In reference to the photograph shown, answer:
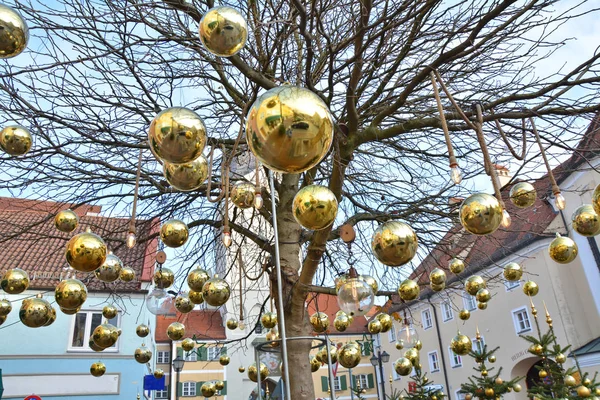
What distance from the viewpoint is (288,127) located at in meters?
1.85

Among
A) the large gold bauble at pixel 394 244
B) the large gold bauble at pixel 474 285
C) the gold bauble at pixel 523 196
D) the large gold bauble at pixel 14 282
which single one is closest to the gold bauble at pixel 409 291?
the large gold bauble at pixel 474 285

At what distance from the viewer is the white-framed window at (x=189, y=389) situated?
28750 millimetres

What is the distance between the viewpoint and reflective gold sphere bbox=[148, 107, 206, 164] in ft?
7.89

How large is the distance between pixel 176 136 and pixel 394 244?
1546 mm

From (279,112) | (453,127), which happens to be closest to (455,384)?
(453,127)

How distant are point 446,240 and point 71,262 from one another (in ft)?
17.3

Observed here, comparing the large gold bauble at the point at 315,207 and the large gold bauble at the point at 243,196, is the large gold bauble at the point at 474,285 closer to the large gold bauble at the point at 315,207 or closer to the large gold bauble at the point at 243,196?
the large gold bauble at the point at 243,196

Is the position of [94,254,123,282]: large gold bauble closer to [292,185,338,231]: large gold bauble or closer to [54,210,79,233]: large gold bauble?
[54,210,79,233]: large gold bauble

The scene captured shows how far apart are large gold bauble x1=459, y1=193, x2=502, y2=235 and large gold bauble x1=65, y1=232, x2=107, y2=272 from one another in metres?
2.65

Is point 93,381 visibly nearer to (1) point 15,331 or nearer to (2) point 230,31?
(1) point 15,331

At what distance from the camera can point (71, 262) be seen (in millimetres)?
3379

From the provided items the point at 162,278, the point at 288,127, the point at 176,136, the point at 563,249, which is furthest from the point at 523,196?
the point at 162,278

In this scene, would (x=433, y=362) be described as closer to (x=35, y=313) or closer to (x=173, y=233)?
(x=35, y=313)

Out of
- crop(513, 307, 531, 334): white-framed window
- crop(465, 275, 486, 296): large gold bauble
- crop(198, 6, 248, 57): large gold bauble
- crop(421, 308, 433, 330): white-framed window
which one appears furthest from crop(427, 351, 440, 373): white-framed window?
crop(198, 6, 248, 57): large gold bauble
